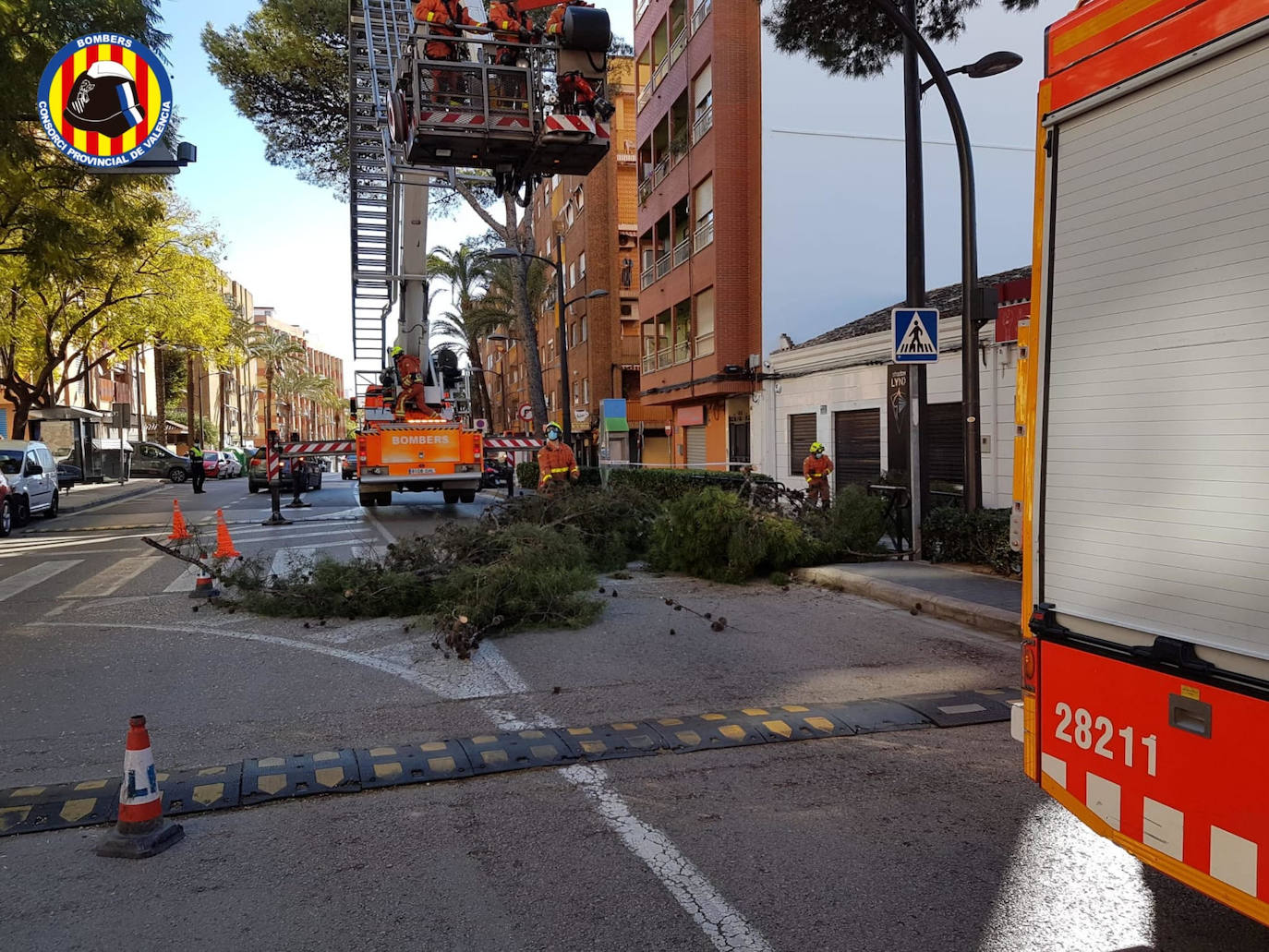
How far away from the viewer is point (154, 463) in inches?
1802

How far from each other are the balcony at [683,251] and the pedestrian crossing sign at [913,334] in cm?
1738

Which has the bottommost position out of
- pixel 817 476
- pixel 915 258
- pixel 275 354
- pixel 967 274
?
pixel 817 476

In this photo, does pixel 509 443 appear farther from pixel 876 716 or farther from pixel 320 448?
pixel 876 716

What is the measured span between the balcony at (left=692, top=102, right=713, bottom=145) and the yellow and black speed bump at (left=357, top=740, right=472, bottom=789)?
22776mm

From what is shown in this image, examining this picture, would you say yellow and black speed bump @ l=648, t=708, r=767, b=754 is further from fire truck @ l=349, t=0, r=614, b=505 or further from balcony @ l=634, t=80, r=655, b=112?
balcony @ l=634, t=80, r=655, b=112

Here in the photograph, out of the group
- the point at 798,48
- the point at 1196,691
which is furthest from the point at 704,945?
the point at 798,48

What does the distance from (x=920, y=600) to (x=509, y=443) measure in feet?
42.1

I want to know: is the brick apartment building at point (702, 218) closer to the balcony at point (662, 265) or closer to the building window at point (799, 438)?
the balcony at point (662, 265)

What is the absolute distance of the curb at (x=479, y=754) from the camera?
4.22m

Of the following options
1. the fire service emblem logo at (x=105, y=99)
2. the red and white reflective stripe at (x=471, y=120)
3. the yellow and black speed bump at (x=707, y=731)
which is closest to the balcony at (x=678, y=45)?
the fire service emblem logo at (x=105, y=99)

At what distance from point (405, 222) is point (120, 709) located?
497 inches

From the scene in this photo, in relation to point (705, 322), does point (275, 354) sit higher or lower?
higher

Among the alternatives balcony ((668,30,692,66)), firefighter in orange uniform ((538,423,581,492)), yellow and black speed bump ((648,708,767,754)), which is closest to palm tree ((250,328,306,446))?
balcony ((668,30,692,66))

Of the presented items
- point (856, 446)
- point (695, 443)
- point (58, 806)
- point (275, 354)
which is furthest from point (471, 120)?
point (275, 354)
